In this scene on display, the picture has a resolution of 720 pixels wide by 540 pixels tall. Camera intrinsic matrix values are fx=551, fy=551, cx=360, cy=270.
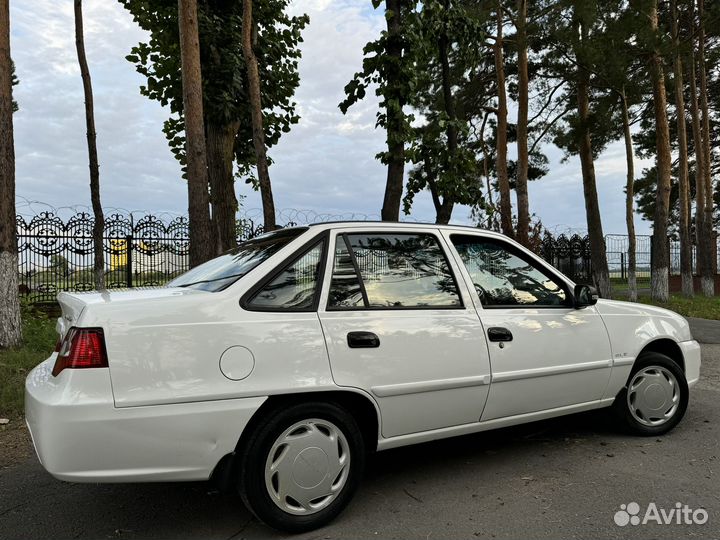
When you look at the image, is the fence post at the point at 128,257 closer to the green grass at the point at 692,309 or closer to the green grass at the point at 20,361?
the green grass at the point at 20,361

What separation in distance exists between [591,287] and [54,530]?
361 cm

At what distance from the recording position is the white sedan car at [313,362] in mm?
2520

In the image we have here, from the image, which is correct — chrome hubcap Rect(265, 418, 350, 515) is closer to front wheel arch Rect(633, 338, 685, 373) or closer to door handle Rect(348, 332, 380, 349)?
door handle Rect(348, 332, 380, 349)

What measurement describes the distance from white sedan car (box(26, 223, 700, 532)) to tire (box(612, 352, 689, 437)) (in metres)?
0.23

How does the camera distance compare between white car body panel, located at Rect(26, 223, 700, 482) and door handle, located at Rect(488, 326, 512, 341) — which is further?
door handle, located at Rect(488, 326, 512, 341)

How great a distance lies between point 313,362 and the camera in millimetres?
2854

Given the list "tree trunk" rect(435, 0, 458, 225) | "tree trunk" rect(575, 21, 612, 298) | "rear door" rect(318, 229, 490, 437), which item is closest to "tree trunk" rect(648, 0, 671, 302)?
"tree trunk" rect(575, 21, 612, 298)

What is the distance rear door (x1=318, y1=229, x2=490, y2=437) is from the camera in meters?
3.01

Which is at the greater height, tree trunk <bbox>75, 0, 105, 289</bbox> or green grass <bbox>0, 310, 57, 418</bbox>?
tree trunk <bbox>75, 0, 105, 289</bbox>

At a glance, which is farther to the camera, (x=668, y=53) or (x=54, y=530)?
(x=668, y=53)

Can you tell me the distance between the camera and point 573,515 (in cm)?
299

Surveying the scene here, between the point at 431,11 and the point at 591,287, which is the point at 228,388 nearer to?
the point at 591,287

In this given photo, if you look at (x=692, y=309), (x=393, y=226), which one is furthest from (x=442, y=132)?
(x=692, y=309)

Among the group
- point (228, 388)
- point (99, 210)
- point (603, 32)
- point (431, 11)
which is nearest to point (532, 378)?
point (228, 388)
